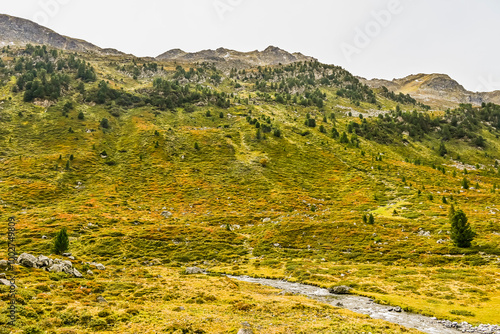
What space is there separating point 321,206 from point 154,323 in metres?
74.8

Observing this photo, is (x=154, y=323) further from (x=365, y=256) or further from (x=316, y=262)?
(x=365, y=256)

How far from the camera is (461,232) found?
4903 cm

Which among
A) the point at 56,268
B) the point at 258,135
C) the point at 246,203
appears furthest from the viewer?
the point at 258,135

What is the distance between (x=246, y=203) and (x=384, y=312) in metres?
66.9

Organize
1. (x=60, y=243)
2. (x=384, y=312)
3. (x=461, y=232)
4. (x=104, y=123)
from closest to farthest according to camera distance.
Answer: (x=384, y=312)
(x=60, y=243)
(x=461, y=232)
(x=104, y=123)

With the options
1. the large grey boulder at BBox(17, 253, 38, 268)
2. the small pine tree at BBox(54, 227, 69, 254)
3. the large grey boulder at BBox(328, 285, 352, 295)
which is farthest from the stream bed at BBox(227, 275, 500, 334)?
the small pine tree at BBox(54, 227, 69, 254)

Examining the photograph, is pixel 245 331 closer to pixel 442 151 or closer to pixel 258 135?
pixel 258 135

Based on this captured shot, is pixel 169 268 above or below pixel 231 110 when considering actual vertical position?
below

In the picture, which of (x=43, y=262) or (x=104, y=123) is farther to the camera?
(x=104, y=123)

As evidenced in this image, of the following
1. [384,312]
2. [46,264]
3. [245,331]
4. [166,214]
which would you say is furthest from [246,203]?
[245,331]

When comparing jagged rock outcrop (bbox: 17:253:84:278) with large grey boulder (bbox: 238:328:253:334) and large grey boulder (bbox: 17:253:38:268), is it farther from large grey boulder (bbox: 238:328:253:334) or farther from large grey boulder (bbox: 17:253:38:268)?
large grey boulder (bbox: 238:328:253:334)

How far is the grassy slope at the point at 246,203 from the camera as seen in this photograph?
44906mm

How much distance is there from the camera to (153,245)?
2435 inches

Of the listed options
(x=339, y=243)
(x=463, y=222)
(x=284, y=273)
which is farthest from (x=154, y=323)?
(x=463, y=222)
